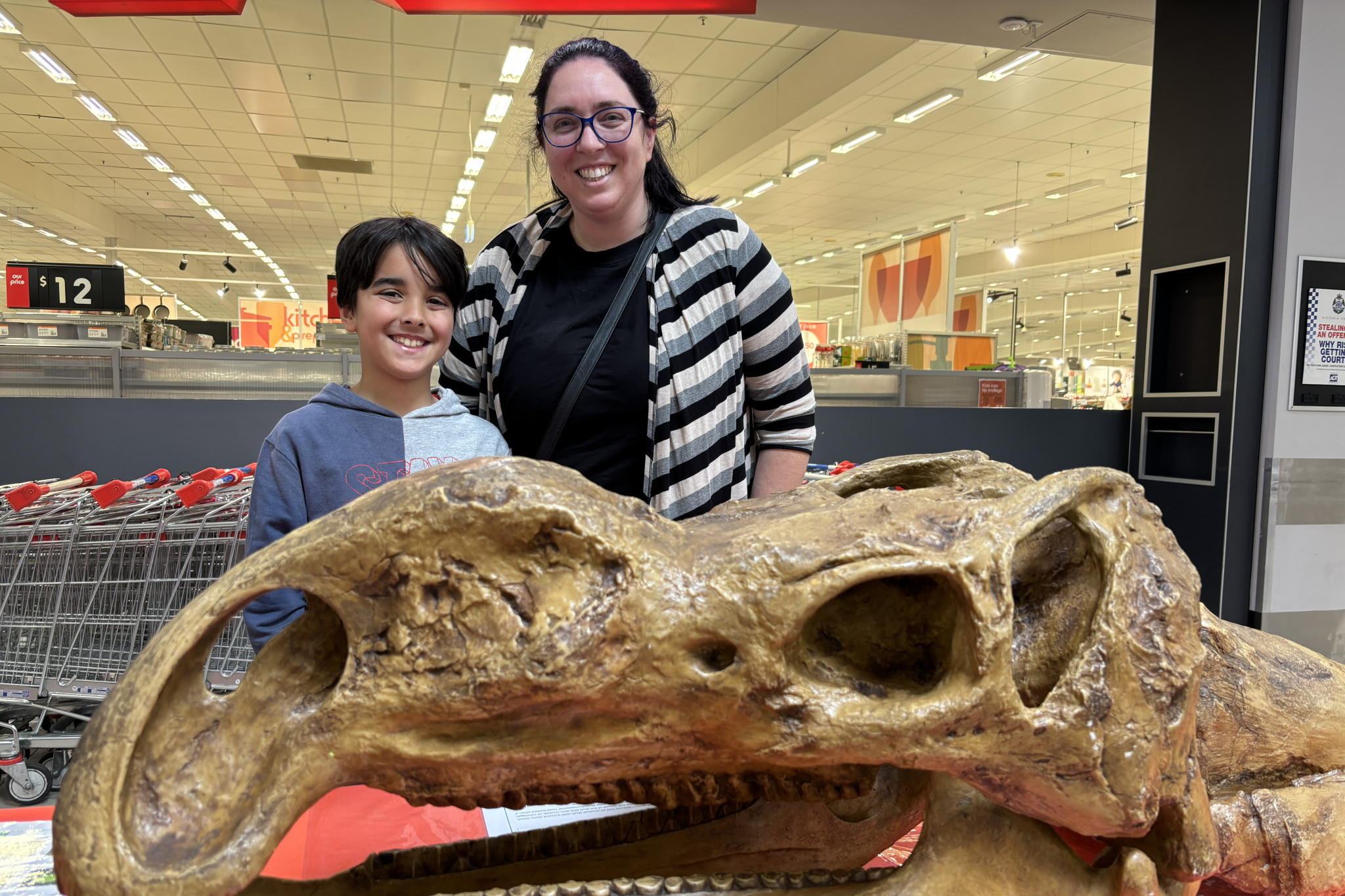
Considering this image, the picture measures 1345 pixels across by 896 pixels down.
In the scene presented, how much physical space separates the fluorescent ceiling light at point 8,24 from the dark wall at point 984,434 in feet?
29.3

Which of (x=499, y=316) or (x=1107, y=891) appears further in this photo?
(x=499, y=316)

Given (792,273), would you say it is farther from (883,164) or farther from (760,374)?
(760,374)

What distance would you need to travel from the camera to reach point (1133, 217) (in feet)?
50.1

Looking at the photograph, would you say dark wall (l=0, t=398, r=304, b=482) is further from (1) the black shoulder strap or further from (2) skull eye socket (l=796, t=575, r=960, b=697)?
(2) skull eye socket (l=796, t=575, r=960, b=697)

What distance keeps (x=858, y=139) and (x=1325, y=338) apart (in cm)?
799

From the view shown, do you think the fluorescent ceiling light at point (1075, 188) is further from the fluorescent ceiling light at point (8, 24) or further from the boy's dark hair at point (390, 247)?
the boy's dark hair at point (390, 247)

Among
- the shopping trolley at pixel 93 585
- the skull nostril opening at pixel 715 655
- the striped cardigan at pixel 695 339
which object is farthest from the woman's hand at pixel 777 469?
the shopping trolley at pixel 93 585

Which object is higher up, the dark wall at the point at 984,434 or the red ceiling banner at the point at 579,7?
the red ceiling banner at the point at 579,7

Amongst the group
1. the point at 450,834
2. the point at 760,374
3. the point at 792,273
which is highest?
the point at 792,273

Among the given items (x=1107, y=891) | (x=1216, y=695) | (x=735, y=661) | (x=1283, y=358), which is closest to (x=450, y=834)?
(x=735, y=661)

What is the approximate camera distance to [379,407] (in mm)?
1766

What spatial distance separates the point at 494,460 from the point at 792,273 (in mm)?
24203

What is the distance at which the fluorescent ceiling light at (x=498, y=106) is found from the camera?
422 inches

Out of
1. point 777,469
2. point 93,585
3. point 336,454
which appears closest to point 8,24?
point 93,585
